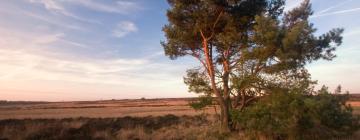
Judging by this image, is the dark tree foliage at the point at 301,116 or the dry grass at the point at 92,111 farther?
the dry grass at the point at 92,111

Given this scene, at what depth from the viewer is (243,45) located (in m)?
18.2

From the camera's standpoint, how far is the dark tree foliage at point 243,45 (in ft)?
50.4

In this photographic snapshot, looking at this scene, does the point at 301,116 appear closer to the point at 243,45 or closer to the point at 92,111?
the point at 243,45

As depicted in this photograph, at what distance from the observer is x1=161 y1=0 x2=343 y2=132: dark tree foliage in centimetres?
1535

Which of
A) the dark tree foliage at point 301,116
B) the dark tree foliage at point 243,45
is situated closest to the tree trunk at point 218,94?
the dark tree foliage at point 243,45

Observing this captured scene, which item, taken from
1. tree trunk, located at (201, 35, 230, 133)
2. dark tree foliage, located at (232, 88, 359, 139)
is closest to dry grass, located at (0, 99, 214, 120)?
tree trunk, located at (201, 35, 230, 133)

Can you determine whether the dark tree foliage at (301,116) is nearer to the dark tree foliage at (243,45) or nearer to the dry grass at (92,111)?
the dark tree foliage at (243,45)

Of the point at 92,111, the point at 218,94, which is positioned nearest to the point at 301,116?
the point at 218,94

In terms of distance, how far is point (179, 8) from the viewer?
18.4 m

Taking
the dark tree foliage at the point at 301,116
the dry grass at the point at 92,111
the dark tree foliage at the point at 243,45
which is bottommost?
the dry grass at the point at 92,111

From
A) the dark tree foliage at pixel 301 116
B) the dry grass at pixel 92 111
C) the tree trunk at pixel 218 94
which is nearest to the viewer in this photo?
the dark tree foliage at pixel 301 116

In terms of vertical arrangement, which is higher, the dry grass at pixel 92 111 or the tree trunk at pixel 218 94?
the tree trunk at pixel 218 94

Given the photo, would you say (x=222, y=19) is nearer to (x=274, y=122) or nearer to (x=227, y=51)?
(x=227, y=51)

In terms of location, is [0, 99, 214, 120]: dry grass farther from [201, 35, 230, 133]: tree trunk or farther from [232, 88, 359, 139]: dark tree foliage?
[232, 88, 359, 139]: dark tree foliage
